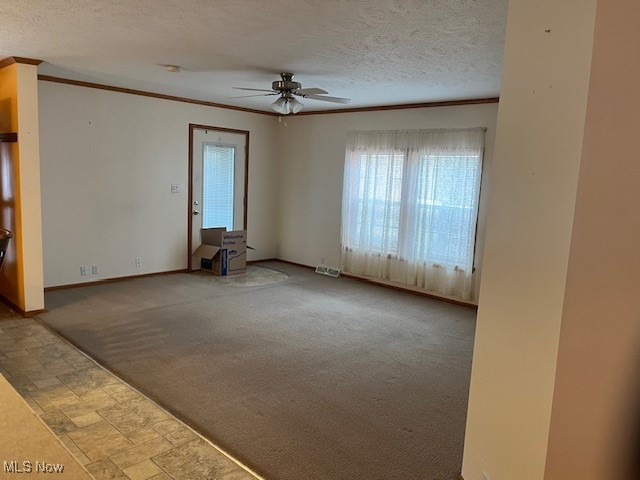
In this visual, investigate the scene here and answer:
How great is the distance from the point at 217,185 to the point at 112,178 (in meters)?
1.54

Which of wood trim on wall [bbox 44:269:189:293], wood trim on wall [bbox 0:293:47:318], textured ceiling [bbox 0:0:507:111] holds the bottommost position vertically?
wood trim on wall [bbox 0:293:47:318]

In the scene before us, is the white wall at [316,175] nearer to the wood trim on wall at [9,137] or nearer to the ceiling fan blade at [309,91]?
the ceiling fan blade at [309,91]

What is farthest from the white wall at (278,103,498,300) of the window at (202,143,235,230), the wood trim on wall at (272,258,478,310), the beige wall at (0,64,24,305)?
the beige wall at (0,64,24,305)

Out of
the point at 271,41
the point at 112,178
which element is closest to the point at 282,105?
the point at 271,41

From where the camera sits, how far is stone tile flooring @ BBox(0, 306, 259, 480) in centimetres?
226

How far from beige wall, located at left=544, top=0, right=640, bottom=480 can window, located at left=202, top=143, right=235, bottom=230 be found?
5.78 meters

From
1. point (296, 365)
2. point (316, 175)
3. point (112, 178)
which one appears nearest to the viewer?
point (296, 365)

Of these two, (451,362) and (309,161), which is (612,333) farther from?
(309,161)

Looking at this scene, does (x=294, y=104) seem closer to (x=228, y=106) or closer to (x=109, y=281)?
(x=228, y=106)

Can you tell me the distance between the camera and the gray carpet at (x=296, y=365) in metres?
2.52

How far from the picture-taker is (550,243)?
1.58 m

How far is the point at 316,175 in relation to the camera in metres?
7.05

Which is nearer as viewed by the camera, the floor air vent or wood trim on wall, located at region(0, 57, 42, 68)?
wood trim on wall, located at region(0, 57, 42, 68)

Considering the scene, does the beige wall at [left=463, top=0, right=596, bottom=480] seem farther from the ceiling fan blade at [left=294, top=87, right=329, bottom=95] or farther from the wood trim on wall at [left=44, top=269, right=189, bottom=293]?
the wood trim on wall at [left=44, top=269, right=189, bottom=293]
